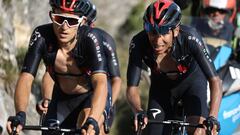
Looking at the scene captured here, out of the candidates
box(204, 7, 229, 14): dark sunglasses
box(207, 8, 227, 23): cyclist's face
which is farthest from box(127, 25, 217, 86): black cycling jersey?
box(204, 7, 229, 14): dark sunglasses

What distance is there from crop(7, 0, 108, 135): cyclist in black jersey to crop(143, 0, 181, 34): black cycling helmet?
0.54 metres

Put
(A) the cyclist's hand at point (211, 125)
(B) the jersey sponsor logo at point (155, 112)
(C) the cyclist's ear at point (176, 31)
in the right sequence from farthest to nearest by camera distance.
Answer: (B) the jersey sponsor logo at point (155, 112) → (C) the cyclist's ear at point (176, 31) → (A) the cyclist's hand at point (211, 125)

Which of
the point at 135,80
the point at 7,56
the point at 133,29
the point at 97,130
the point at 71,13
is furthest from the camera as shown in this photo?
the point at 133,29

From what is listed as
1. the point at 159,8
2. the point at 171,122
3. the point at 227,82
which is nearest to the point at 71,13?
the point at 159,8

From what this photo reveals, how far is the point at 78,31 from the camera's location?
782 centimetres

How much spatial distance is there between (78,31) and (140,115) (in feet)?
3.47

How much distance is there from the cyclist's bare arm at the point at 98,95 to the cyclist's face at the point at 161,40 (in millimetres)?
822

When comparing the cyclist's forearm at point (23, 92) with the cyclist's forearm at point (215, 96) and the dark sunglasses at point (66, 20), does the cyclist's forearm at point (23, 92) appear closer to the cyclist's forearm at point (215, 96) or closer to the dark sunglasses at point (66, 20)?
the dark sunglasses at point (66, 20)

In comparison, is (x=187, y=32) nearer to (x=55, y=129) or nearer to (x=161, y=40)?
(x=161, y=40)

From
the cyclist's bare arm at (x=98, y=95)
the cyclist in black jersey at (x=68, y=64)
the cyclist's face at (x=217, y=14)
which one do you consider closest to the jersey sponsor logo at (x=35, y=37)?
the cyclist in black jersey at (x=68, y=64)

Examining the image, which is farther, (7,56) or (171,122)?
(7,56)

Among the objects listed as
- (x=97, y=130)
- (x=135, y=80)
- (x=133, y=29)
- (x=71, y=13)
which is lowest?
(x=97, y=130)

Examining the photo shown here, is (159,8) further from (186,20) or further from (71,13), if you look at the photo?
(186,20)

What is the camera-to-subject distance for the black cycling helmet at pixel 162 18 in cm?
801
